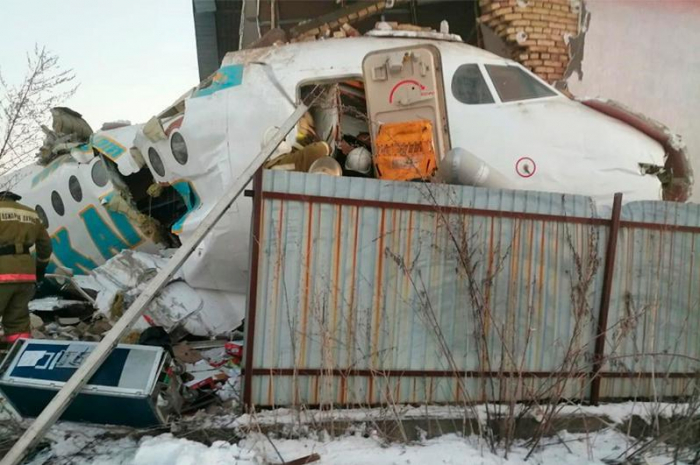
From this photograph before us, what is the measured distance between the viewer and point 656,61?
404 inches

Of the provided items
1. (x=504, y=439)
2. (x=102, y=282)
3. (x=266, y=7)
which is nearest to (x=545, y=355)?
(x=504, y=439)

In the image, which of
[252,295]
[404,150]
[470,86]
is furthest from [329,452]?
[470,86]

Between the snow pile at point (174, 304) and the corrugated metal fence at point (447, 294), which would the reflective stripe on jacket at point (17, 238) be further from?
the corrugated metal fence at point (447, 294)

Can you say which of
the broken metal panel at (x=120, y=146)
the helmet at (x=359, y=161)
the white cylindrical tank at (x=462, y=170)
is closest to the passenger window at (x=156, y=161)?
the broken metal panel at (x=120, y=146)

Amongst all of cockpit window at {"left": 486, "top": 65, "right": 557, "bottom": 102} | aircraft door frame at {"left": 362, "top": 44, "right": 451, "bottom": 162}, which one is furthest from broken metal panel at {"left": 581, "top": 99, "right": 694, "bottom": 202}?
aircraft door frame at {"left": 362, "top": 44, "right": 451, "bottom": 162}

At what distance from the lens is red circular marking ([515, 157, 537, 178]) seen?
20.3 ft

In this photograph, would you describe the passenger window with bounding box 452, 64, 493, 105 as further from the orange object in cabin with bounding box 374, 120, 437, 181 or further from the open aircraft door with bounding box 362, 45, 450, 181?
the orange object in cabin with bounding box 374, 120, 437, 181

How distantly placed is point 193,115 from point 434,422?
447 cm

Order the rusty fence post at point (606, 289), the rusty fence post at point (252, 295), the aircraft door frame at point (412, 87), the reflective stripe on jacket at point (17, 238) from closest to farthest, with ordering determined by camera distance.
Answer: the rusty fence post at point (252, 295) < the rusty fence post at point (606, 289) < the reflective stripe on jacket at point (17, 238) < the aircraft door frame at point (412, 87)

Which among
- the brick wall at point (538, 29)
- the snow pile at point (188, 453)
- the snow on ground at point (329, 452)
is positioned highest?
the brick wall at point (538, 29)

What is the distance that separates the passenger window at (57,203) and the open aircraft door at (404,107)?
18.4 feet

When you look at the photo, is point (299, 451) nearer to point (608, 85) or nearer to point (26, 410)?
point (26, 410)

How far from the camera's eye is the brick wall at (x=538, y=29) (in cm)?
941

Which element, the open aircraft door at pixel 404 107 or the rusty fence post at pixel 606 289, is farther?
the open aircraft door at pixel 404 107
